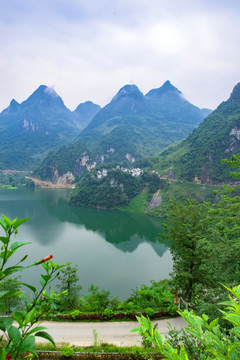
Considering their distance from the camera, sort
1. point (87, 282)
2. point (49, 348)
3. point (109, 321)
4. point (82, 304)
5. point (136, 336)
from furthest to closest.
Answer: point (87, 282)
point (82, 304)
point (109, 321)
point (136, 336)
point (49, 348)

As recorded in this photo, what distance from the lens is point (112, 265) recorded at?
20750 mm

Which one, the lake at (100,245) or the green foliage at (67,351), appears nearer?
the green foliage at (67,351)

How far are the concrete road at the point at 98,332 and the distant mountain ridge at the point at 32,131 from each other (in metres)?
108

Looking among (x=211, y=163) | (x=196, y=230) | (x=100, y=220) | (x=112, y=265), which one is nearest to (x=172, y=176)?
(x=211, y=163)

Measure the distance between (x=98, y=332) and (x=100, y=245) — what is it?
18938mm

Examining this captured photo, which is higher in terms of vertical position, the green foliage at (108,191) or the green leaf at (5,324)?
the green leaf at (5,324)

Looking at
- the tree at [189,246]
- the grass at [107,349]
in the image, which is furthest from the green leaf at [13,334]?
the tree at [189,246]

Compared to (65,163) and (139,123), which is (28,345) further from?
(139,123)

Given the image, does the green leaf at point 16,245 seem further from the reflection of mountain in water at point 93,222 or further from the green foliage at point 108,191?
the green foliage at point 108,191

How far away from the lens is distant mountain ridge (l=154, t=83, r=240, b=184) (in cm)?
4888

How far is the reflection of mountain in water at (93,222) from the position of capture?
28.2m

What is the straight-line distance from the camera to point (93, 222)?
3688 centimetres

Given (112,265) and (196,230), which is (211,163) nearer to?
(112,265)

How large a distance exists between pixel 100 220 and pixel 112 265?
17.7m
